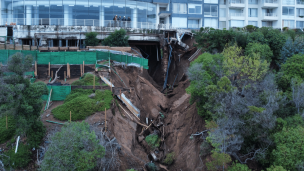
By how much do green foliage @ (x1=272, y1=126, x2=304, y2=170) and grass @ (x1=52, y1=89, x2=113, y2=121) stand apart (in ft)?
44.8

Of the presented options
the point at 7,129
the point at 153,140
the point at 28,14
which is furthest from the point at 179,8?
the point at 7,129

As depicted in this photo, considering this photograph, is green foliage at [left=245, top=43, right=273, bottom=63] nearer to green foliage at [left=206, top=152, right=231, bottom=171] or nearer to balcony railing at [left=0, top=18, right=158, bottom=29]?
green foliage at [left=206, top=152, right=231, bottom=171]

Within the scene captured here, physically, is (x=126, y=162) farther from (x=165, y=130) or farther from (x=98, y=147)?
(x=165, y=130)

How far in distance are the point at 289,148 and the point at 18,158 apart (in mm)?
18100

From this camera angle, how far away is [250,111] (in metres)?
19.9

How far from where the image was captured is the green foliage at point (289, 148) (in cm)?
1789

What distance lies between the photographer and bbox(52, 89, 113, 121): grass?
2236 cm

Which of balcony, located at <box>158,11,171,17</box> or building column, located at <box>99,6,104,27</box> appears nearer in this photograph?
building column, located at <box>99,6,104,27</box>

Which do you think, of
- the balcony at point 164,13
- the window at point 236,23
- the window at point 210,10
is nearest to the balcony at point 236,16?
the window at point 236,23

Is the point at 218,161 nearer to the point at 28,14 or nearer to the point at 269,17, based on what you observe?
the point at 28,14

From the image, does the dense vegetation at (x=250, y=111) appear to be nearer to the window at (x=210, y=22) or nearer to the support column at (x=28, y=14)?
the window at (x=210, y=22)

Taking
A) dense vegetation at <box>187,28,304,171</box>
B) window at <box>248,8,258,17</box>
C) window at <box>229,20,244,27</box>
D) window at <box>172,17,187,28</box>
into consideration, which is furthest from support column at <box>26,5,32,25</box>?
window at <box>248,8,258,17</box>

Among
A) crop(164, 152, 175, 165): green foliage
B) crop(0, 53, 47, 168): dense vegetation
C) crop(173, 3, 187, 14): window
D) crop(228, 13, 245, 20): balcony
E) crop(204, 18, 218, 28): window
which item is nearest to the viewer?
crop(0, 53, 47, 168): dense vegetation

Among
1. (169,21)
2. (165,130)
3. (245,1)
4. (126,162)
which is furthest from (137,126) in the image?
(245,1)
